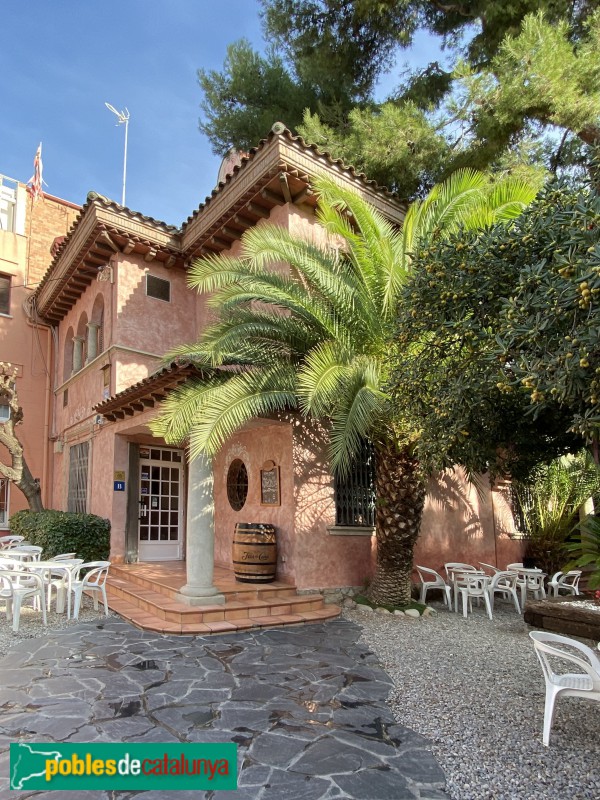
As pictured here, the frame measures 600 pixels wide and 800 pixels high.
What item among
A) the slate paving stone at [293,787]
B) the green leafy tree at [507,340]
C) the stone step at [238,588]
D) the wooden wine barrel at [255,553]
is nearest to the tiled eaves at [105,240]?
the wooden wine barrel at [255,553]

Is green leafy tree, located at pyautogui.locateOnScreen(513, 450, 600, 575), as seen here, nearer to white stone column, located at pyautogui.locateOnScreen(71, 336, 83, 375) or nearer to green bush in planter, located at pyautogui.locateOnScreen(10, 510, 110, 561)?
green bush in planter, located at pyautogui.locateOnScreen(10, 510, 110, 561)

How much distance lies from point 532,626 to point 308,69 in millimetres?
12475

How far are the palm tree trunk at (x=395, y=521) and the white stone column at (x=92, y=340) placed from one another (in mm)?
8387

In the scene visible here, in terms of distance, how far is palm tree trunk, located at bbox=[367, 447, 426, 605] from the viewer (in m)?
8.32

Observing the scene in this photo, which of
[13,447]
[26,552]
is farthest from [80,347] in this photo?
[26,552]

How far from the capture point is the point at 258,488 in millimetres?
9656

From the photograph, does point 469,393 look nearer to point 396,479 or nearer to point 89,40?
point 396,479

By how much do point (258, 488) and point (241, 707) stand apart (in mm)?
5166

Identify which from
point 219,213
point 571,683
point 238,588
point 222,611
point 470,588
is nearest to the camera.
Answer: point 571,683

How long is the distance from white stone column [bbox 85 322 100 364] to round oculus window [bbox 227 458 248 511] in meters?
5.41

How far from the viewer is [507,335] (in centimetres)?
336

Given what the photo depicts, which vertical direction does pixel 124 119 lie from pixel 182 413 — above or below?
A: above

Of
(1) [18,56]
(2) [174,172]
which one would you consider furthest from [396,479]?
(2) [174,172]

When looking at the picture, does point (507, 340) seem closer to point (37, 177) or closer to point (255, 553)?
point (255, 553)
